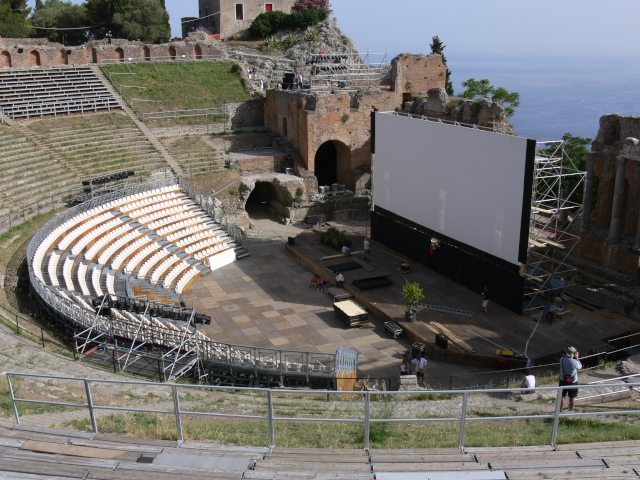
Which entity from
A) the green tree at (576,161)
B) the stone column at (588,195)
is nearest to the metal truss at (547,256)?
the stone column at (588,195)

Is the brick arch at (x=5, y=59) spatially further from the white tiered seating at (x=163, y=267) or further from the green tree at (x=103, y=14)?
the white tiered seating at (x=163, y=267)

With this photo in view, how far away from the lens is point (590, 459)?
823 centimetres

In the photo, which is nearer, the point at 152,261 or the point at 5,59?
the point at 152,261

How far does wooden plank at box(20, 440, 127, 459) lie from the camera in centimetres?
845

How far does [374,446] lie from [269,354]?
12.2 metres

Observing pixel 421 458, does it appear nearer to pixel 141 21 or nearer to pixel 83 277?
pixel 83 277

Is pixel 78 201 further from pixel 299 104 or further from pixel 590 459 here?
pixel 590 459

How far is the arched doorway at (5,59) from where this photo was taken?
39819 mm

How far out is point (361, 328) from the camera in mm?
23312

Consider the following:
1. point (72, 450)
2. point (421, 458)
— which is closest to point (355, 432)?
point (421, 458)

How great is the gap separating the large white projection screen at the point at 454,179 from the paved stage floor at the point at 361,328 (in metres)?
2.38

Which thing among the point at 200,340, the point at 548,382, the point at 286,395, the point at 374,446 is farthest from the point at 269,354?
the point at 374,446

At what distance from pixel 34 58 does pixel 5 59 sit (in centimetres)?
175

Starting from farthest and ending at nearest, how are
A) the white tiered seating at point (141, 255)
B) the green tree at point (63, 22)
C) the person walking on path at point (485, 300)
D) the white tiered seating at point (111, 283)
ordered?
the green tree at point (63, 22) < the white tiered seating at point (141, 255) < the person walking on path at point (485, 300) < the white tiered seating at point (111, 283)
